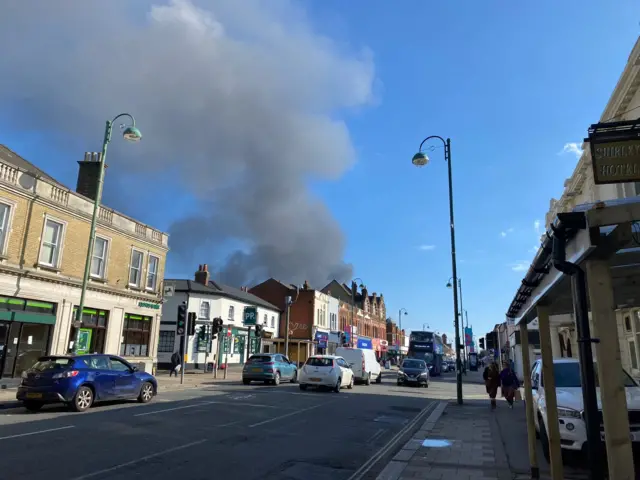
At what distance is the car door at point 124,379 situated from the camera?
15.0m

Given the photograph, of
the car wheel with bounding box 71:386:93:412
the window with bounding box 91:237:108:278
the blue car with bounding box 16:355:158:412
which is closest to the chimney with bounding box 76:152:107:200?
the window with bounding box 91:237:108:278

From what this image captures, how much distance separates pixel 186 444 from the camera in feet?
29.6

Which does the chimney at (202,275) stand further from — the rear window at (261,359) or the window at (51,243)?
the window at (51,243)

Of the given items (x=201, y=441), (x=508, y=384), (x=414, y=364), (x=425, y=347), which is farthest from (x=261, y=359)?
(x=425, y=347)

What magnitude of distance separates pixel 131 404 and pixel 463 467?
447 inches

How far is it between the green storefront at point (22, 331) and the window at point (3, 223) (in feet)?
7.35

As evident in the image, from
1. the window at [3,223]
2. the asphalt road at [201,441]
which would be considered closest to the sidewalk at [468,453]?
the asphalt road at [201,441]

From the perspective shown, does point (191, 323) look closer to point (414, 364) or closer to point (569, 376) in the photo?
point (414, 364)

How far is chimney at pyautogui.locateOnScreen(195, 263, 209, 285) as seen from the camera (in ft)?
147

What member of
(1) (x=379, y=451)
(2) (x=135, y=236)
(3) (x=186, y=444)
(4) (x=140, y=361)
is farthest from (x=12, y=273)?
(1) (x=379, y=451)

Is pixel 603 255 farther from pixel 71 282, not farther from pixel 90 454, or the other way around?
pixel 71 282

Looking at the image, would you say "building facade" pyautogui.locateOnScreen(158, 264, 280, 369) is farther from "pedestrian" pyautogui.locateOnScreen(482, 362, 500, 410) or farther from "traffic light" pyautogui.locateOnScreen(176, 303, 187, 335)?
"pedestrian" pyautogui.locateOnScreen(482, 362, 500, 410)

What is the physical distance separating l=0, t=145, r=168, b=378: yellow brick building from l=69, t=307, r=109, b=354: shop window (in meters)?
0.05

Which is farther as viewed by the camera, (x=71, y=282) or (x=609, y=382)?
(x=71, y=282)
